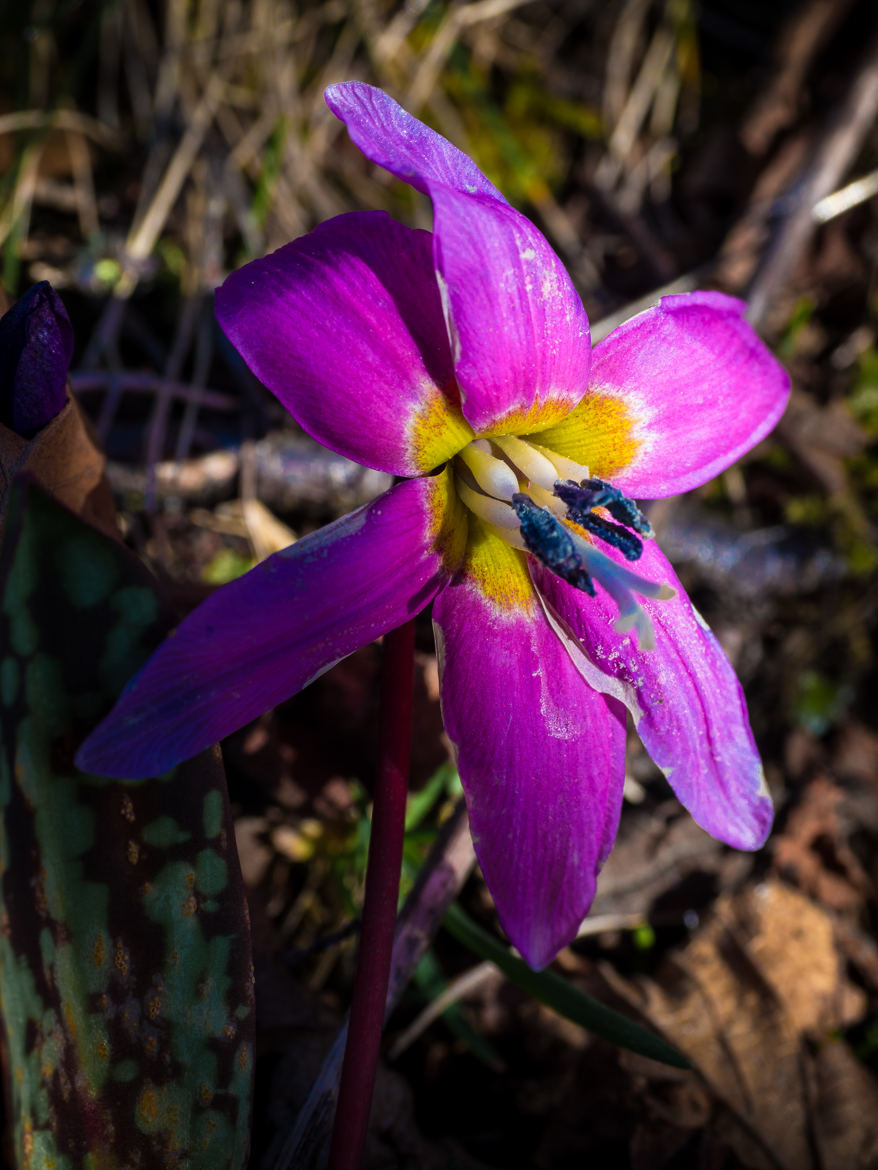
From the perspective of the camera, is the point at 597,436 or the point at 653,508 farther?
the point at 653,508

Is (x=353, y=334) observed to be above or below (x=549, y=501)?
above

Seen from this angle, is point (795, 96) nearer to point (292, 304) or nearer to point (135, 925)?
point (292, 304)

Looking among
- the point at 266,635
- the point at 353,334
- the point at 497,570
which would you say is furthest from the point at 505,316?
→ the point at 266,635

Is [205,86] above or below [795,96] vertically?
above

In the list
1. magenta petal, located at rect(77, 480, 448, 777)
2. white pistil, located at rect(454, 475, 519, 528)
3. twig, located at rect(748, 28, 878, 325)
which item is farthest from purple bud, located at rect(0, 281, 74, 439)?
twig, located at rect(748, 28, 878, 325)

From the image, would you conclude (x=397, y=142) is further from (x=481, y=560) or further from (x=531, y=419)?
(x=481, y=560)

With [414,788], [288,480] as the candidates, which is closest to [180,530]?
[288,480]

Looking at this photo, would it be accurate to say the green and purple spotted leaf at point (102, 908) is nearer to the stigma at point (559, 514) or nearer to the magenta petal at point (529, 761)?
the magenta petal at point (529, 761)
